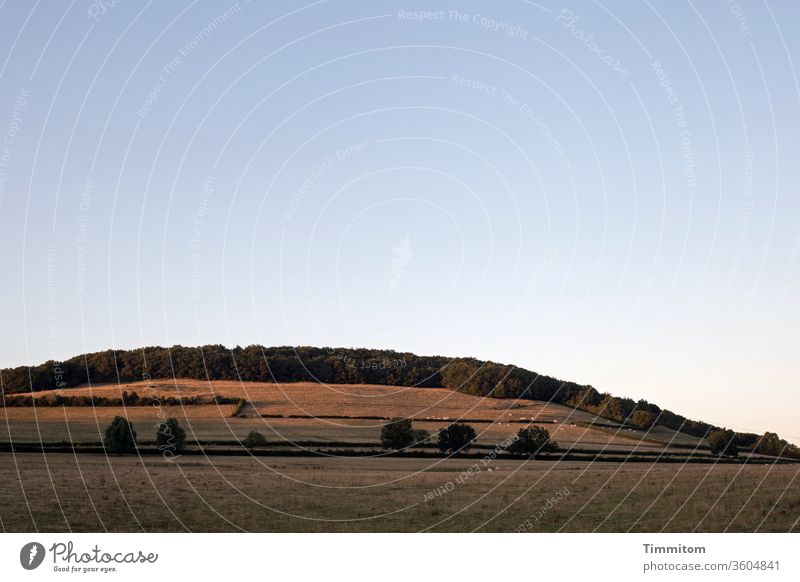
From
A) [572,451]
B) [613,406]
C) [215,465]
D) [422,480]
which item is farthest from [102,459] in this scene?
[613,406]

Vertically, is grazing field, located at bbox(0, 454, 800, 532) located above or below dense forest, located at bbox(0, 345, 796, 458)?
below

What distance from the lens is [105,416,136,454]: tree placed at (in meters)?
74.2

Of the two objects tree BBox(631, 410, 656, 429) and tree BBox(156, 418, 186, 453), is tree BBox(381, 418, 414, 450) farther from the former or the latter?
tree BBox(631, 410, 656, 429)

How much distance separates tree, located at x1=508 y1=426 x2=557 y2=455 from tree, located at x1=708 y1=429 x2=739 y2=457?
15873mm

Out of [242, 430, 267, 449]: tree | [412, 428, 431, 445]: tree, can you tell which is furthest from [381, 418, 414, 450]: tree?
[242, 430, 267, 449]: tree

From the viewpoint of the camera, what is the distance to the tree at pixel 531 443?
3103 inches

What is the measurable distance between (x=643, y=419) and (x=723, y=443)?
1795 centimetres

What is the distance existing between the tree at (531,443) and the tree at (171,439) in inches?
1181

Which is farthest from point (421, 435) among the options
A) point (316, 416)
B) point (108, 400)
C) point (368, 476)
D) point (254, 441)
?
point (108, 400)

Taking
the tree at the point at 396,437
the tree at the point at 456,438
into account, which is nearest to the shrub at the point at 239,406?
the tree at the point at 396,437
